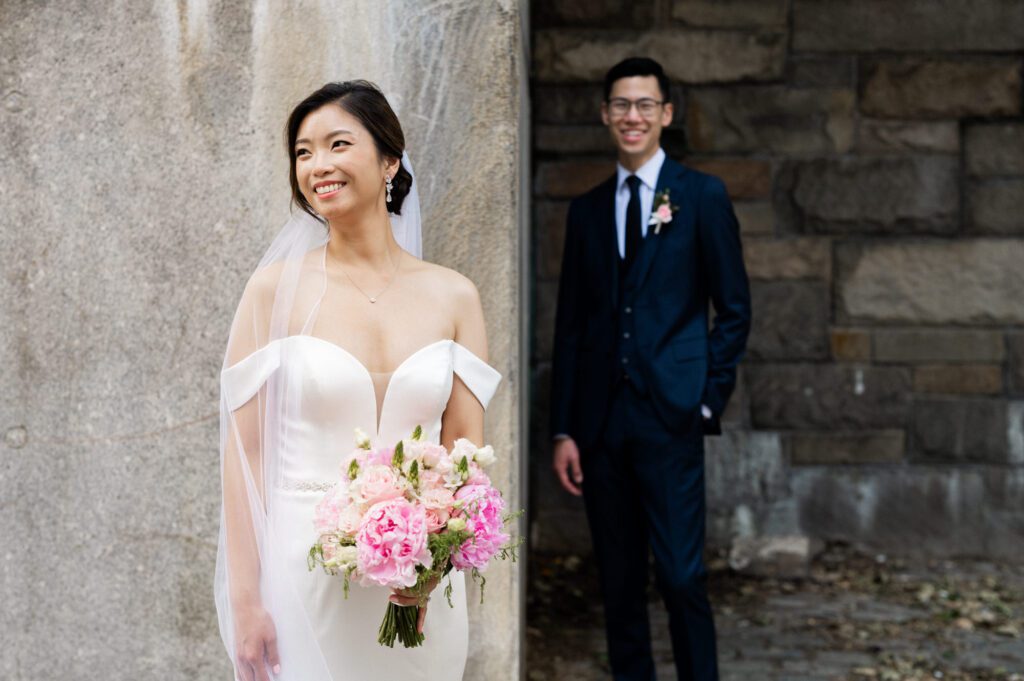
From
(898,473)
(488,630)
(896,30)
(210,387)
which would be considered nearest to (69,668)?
(210,387)

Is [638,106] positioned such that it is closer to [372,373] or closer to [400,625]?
[372,373]

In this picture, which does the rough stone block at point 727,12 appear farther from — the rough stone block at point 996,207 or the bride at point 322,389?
the bride at point 322,389

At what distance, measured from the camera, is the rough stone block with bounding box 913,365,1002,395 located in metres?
6.19

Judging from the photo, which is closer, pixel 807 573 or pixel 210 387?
pixel 210 387

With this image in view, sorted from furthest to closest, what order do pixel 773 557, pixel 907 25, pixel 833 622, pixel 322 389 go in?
1. pixel 907 25
2. pixel 773 557
3. pixel 833 622
4. pixel 322 389

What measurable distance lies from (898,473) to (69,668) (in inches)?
160

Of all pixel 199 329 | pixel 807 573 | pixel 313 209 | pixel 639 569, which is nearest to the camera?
pixel 313 209

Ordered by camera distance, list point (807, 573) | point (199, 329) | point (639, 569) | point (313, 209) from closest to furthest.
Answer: point (313, 209), point (199, 329), point (639, 569), point (807, 573)

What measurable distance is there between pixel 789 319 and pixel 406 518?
13.6 feet

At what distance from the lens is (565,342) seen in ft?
15.0

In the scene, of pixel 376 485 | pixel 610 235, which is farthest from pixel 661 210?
pixel 376 485

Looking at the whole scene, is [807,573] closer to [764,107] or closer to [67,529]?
[764,107]

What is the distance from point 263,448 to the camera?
276cm

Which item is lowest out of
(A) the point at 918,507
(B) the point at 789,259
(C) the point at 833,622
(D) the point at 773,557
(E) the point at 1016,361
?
(C) the point at 833,622
